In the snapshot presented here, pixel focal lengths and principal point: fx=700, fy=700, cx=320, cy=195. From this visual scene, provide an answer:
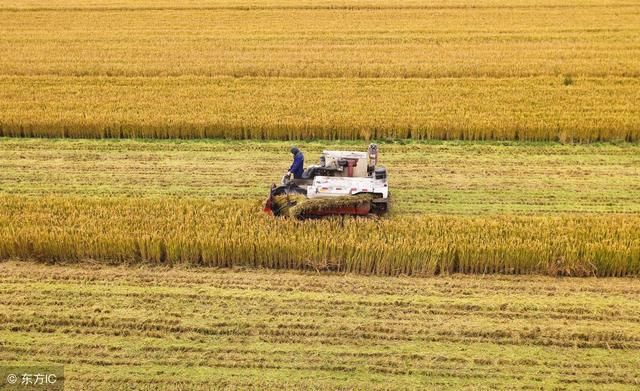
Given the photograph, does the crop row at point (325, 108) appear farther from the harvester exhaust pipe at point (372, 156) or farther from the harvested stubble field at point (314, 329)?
the harvested stubble field at point (314, 329)

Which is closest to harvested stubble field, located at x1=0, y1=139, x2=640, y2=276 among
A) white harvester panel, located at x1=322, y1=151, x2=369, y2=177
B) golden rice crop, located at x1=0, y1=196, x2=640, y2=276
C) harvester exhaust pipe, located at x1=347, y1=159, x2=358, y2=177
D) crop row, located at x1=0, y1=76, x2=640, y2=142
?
golden rice crop, located at x1=0, y1=196, x2=640, y2=276

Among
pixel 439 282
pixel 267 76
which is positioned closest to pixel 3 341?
pixel 439 282

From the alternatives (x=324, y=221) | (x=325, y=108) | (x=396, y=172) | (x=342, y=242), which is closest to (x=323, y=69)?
(x=325, y=108)

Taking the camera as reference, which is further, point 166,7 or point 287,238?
point 166,7

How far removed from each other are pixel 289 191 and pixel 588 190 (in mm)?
6764

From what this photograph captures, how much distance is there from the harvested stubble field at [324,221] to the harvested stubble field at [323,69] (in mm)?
675

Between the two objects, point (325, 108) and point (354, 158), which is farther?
point (325, 108)

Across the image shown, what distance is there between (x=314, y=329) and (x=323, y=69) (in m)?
14.0

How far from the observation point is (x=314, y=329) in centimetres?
1085

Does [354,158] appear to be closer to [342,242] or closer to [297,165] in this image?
[297,165]

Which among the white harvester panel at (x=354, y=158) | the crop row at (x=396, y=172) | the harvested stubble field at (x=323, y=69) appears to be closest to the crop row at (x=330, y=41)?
the harvested stubble field at (x=323, y=69)

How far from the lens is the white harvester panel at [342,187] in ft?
43.8

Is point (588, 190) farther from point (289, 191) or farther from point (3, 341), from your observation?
point (3, 341)

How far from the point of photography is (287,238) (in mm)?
12648
